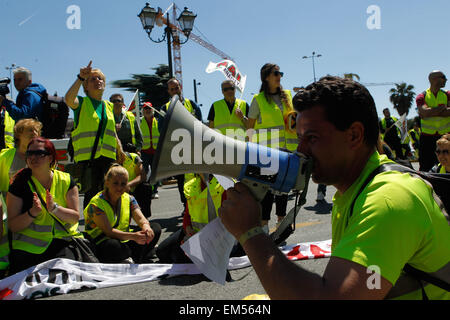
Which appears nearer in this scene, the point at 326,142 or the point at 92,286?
the point at 326,142

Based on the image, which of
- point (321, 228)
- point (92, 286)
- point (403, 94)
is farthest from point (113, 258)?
point (403, 94)

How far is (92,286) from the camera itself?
312 centimetres

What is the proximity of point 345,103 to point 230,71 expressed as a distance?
4.67 m

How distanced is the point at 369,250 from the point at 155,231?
133 inches

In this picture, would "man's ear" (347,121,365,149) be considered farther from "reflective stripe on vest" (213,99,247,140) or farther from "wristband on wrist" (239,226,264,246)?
"reflective stripe on vest" (213,99,247,140)

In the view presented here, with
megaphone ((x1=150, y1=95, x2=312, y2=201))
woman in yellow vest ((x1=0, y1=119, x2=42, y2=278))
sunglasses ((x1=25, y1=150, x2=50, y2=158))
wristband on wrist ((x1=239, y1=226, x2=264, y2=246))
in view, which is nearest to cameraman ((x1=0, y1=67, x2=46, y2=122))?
woman in yellow vest ((x1=0, y1=119, x2=42, y2=278))

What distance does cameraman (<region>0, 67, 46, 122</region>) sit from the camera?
14.1 feet

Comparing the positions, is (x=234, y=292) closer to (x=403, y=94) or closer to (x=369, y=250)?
(x=369, y=250)

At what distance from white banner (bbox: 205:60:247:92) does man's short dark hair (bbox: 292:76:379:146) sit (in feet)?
14.2

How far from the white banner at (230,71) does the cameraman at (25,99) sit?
2.21 metres

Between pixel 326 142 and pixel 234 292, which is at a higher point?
pixel 326 142


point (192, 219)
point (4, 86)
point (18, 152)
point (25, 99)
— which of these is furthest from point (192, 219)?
point (4, 86)

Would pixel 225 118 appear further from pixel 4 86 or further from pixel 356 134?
pixel 356 134
